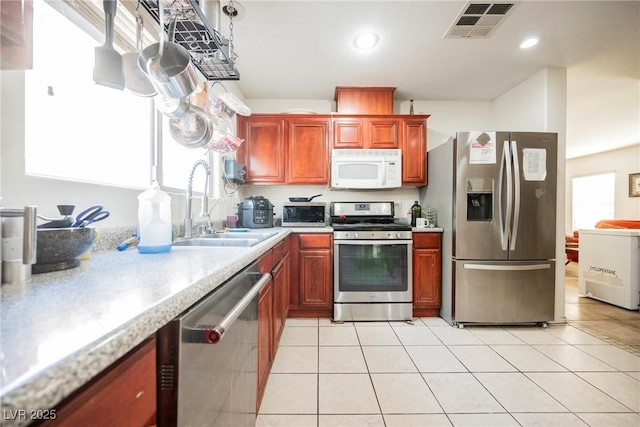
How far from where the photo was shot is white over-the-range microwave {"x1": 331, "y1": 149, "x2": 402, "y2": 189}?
281 cm

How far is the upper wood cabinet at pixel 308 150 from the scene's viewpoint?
9.41 ft

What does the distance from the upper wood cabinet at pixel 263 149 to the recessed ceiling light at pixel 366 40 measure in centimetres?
110

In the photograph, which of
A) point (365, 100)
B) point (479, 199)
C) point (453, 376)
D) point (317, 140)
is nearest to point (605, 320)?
point (479, 199)

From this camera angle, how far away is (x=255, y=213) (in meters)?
2.63

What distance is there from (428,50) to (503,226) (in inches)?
65.8

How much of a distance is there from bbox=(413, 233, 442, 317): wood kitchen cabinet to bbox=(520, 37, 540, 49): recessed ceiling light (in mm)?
1732

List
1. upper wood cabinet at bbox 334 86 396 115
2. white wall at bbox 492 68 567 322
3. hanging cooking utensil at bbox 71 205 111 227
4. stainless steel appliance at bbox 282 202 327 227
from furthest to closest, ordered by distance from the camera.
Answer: upper wood cabinet at bbox 334 86 396 115, stainless steel appliance at bbox 282 202 327 227, white wall at bbox 492 68 567 322, hanging cooking utensil at bbox 71 205 111 227

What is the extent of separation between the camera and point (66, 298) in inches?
19.5

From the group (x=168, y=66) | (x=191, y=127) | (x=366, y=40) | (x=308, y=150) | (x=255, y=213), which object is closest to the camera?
(x=168, y=66)

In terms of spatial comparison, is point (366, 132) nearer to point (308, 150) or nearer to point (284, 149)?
point (308, 150)

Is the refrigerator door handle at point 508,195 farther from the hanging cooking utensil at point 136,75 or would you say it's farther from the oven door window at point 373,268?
the hanging cooking utensil at point 136,75

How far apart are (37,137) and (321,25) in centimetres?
182

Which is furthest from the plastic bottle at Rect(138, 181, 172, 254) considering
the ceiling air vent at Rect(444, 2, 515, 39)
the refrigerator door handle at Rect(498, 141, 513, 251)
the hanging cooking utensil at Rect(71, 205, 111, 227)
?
the refrigerator door handle at Rect(498, 141, 513, 251)

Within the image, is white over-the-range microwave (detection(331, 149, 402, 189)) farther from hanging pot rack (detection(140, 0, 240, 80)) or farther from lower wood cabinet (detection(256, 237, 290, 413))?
hanging pot rack (detection(140, 0, 240, 80))
